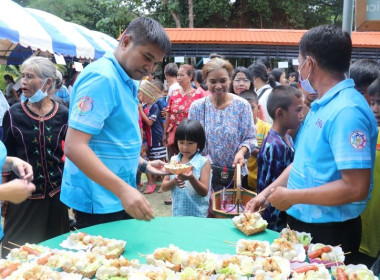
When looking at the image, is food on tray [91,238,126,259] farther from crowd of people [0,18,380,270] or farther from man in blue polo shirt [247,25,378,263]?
man in blue polo shirt [247,25,378,263]

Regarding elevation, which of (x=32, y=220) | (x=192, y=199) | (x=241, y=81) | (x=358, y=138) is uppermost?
(x=241, y=81)

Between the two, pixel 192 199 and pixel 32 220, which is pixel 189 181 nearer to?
pixel 192 199

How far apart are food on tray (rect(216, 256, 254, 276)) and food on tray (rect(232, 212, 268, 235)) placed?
1.08 ft

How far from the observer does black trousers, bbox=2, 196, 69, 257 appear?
285 cm

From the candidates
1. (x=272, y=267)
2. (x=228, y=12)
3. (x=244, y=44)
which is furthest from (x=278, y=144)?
(x=228, y=12)

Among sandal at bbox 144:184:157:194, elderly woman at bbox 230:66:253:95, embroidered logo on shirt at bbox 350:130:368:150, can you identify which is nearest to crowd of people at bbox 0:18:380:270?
embroidered logo on shirt at bbox 350:130:368:150

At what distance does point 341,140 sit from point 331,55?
444 mm

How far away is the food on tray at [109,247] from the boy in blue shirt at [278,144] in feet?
4.11

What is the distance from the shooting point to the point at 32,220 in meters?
2.86

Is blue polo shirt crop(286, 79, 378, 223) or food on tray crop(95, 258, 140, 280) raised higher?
blue polo shirt crop(286, 79, 378, 223)

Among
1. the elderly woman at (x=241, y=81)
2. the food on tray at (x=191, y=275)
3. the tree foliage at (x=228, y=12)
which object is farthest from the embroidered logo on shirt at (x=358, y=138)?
the tree foliage at (x=228, y=12)

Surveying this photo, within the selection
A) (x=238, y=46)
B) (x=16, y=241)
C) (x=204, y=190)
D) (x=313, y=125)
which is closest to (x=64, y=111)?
(x=16, y=241)

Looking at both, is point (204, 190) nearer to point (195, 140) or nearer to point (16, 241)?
point (195, 140)

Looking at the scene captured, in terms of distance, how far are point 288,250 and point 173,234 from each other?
601mm
